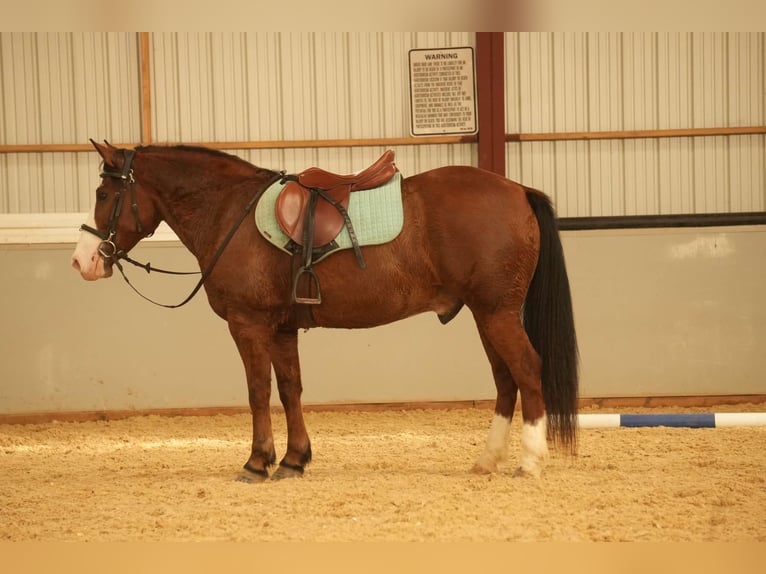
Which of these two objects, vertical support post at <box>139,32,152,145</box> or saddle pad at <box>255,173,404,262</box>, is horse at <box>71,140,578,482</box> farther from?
vertical support post at <box>139,32,152,145</box>

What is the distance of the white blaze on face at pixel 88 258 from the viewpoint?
412 centimetres

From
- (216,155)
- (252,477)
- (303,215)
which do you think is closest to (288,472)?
(252,477)

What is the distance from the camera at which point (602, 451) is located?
16.1 ft

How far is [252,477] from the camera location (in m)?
4.15

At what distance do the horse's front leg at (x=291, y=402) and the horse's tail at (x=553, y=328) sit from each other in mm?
1242

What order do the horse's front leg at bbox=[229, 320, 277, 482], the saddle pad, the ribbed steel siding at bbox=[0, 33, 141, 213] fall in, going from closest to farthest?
the saddle pad < the horse's front leg at bbox=[229, 320, 277, 482] < the ribbed steel siding at bbox=[0, 33, 141, 213]

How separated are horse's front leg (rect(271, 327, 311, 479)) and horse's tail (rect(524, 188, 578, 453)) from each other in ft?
4.08

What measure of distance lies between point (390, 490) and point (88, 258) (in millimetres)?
1885

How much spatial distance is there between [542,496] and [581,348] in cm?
394

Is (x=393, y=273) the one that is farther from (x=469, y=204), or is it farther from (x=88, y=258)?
(x=88, y=258)

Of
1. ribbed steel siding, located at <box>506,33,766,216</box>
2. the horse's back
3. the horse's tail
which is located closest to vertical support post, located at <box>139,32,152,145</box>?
ribbed steel siding, located at <box>506,33,766,216</box>

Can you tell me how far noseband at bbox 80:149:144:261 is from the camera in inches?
164
